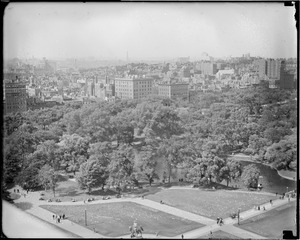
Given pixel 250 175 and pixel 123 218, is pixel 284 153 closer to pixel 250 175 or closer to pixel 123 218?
pixel 250 175

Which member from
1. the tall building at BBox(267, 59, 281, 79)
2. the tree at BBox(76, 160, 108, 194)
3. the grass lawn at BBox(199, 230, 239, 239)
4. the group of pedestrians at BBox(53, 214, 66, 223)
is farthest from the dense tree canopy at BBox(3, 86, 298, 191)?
the grass lawn at BBox(199, 230, 239, 239)

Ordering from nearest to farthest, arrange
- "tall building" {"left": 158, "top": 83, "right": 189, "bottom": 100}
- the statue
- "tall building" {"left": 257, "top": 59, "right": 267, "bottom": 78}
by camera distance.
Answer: the statue → "tall building" {"left": 257, "top": 59, "right": 267, "bottom": 78} → "tall building" {"left": 158, "top": 83, "right": 189, "bottom": 100}

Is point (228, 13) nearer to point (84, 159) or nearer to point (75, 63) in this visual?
point (75, 63)

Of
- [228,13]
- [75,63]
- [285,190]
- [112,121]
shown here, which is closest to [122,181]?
[112,121]

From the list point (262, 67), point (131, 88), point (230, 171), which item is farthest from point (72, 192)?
point (262, 67)

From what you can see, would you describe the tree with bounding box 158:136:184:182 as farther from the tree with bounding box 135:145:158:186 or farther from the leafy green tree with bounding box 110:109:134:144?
the leafy green tree with bounding box 110:109:134:144

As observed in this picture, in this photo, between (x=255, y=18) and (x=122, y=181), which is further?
(x=122, y=181)
